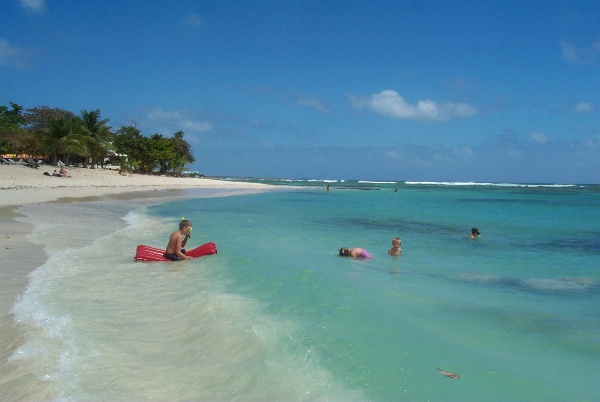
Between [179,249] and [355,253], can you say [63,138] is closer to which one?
[179,249]

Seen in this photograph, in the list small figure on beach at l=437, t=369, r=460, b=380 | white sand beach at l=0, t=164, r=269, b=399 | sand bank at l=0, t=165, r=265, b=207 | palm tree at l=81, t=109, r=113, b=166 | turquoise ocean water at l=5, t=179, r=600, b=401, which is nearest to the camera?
turquoise ocean water at l=5, t=179, r=600, b=401

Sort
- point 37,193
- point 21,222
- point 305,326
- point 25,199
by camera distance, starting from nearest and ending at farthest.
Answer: point 305,326 → point 21,222 → point 25,199 → point 37,193

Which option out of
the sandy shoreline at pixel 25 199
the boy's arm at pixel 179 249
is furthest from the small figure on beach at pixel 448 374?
the boy's arm at pixel 179 249

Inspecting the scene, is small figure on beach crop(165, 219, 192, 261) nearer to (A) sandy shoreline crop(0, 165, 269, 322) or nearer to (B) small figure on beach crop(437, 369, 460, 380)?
(A) sandy shoreline crop(0, 165, 269, 322)

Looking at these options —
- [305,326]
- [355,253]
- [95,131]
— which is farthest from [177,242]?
[95,131]

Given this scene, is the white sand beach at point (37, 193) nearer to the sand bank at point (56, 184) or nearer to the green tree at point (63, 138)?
the sand bank at point (56, 184)

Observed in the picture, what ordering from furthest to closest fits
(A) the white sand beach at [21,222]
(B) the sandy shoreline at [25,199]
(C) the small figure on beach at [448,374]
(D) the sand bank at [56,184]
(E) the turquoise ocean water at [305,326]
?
(D) the sand bank at [56,184] < (B) the sandy shoreline at [25,199] < (A) the white sand beach at [21,222] < (C) the small figure on beach at [448,374] < (E) the turquoise ocean water at [305,326]

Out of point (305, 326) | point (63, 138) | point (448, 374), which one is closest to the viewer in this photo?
point (448, 374)

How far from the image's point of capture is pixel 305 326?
6.14 m

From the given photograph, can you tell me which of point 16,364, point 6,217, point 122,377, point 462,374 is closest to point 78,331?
point 16,364

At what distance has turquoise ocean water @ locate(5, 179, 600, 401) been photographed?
447 cm

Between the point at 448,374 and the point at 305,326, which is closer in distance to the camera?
the point at 448,374

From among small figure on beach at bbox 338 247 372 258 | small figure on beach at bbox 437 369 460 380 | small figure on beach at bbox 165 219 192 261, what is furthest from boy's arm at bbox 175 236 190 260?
small figure on beach at bbox 437 369 460 380

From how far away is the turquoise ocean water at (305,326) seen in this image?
4.47 m
